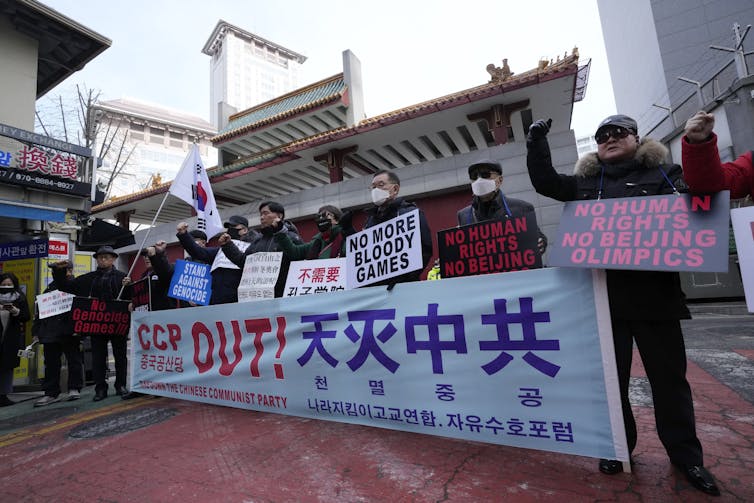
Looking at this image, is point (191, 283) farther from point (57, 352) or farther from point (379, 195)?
point (379, 195)

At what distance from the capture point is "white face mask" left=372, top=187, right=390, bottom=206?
3.24 metres

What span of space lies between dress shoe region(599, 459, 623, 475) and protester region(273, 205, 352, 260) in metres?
2.58

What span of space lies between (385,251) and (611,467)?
1778 mm

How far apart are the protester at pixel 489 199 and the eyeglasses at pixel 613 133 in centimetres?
80

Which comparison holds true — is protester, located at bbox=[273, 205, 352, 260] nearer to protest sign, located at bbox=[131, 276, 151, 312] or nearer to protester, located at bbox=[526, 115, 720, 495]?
protest sign, located at bbox=[131, 276, 151, 312]

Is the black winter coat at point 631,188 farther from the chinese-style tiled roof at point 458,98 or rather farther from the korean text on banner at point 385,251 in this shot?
the chinese-style tiled roof at point 458,98

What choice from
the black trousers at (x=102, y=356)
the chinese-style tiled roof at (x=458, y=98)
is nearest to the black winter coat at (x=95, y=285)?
the black trousers at (x=102, y=356)

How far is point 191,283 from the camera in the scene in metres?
4.20

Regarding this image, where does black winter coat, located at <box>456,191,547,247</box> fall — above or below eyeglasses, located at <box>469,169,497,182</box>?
below

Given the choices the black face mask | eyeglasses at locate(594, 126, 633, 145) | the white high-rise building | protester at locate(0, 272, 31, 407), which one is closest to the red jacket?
eyeglasses at locate(594, 126, 633, 145)

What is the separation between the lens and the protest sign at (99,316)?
4234 millimetres

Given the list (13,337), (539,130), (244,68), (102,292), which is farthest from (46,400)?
(244,68)

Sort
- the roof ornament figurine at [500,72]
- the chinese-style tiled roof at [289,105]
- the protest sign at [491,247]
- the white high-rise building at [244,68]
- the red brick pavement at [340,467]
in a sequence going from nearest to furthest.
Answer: the red brick pavement at [340,467] < the protest sign at [491,247] < the roof ornament figurine at [500,72] < the chinese-style tiled roof at [289,105] < the white high-rise building at [244,68]

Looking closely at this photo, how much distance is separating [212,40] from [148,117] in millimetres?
42800
